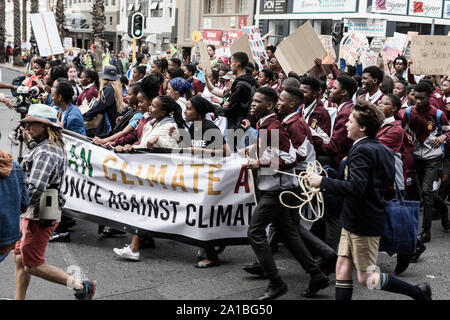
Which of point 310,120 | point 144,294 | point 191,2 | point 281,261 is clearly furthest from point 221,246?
point 191,2

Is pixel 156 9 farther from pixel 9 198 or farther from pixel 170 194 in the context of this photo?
pixel 9 198

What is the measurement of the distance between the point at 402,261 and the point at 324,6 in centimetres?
2902

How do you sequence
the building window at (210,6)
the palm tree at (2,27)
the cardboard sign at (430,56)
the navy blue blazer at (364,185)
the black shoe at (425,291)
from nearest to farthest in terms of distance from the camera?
the navy blue blazer at (364,185), the black shoe at (425,291), the cardboard sign at (430,56), the building window at (210,6), the palm tree at (2,27)

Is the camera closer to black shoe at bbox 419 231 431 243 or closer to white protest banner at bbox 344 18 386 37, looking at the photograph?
black shoe at bbox 419 231 431 243

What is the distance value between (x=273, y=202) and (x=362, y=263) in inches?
42.4

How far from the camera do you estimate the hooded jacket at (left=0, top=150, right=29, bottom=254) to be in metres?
4.11

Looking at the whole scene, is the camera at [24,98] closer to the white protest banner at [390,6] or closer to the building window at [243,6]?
the white protest banner at [390,6]

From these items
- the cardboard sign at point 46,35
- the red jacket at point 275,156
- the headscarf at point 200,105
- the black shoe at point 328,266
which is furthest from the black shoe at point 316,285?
the cardboard sign at point 46,35

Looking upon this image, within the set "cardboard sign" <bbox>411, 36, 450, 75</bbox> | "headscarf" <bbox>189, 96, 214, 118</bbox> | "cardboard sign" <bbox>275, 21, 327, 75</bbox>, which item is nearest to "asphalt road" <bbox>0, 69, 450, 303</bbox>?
"headscarf" <bbox>189, 96, 214, 118</bbox>

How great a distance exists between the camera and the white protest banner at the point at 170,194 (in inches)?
245

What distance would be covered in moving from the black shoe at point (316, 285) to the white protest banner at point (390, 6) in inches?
1113

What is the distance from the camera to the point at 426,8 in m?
34.0

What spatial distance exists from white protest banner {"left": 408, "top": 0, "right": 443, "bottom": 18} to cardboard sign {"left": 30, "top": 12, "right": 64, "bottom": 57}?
24.3 meters

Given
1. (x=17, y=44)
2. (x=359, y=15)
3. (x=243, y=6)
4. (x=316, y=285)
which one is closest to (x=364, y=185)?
(x=316, y=285)
